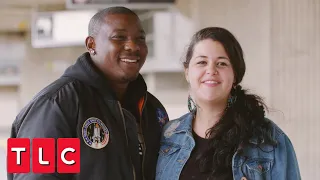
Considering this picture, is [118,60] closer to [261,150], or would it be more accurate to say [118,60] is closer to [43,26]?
[261,150]

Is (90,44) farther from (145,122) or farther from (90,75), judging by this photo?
(145,122)

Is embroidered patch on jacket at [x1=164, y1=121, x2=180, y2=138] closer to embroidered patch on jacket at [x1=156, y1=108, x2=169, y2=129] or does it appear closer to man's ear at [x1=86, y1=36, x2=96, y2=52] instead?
embroidered patch on jacket at [x1=156, y1=108, x2=169, y2=129]

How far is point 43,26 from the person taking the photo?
25.5ft

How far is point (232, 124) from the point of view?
2021 mm

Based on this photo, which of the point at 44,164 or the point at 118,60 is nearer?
the point at 44,164

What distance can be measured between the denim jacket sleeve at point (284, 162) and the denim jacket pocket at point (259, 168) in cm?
2

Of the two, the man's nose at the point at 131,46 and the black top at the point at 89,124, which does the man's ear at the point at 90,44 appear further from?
the man's nose at the point at 131,46

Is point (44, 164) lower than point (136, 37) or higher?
lower

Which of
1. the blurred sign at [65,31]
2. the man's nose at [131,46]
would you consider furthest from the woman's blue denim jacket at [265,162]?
the blurred sign at [65,31]

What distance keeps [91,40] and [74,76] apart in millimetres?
186

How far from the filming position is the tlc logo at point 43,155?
6.16ft

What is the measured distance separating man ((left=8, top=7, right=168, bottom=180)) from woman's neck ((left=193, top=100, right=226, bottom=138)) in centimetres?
21

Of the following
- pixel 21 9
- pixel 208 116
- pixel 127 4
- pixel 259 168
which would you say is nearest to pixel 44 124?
pixel 208 116

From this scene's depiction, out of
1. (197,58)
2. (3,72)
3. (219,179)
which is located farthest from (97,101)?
(3,72)
